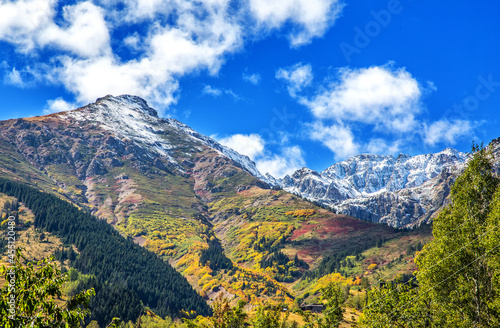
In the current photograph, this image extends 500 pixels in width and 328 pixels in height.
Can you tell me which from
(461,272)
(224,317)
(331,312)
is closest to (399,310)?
(461,272)

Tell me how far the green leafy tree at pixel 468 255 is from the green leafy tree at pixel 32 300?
93.6ft

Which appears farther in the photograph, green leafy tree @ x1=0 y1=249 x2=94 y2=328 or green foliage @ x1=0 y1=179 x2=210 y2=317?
green foliage @ x1=0 y1=179 x2=210 y2=317

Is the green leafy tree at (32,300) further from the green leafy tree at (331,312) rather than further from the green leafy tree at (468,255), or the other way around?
the green leafy tree at (331,312)

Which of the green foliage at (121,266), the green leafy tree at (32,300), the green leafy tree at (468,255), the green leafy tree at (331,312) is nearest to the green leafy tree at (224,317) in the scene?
the green leafy tree at (331,312)

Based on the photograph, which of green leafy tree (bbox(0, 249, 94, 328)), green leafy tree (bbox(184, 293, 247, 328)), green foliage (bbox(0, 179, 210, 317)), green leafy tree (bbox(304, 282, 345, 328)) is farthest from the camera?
green foliage (bbox(0, 179, 210, 317))

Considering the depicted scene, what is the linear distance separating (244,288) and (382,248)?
78.9 metres

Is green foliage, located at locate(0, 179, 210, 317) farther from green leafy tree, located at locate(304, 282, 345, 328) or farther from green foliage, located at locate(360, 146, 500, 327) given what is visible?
green foliage, located at locate(360, 146, 500, 327)

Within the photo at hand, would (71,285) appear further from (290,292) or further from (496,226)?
(496,226)

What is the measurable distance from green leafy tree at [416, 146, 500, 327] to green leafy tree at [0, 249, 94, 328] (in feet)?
93.6

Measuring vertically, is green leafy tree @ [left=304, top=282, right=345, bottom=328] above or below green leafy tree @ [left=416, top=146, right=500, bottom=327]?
below

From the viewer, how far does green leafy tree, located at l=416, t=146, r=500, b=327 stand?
87.9 ft

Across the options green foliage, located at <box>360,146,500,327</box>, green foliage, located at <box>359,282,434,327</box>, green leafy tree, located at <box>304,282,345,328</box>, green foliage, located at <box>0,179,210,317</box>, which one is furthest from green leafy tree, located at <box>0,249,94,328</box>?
green foliage, located at <box>0,179,210,317</box>

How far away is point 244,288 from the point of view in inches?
6481

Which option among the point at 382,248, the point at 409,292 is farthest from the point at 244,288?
the point at 409,292
